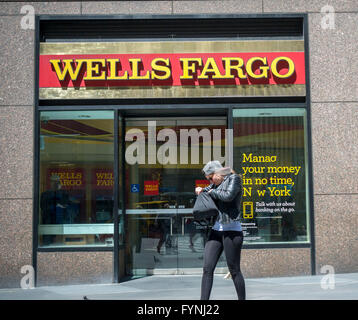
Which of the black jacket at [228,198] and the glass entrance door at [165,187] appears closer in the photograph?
the black jacket at [228,198]

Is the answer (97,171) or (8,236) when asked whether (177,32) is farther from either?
(8,236)

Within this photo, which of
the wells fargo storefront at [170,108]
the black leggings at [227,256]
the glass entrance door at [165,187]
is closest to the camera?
the black leggings at [227,256]

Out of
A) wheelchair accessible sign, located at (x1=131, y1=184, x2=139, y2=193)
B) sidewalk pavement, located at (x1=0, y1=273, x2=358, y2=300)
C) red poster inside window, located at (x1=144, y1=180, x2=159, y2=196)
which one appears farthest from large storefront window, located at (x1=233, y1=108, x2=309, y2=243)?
wheelchair accessible sign, located at (x1=131, y1=184, x2=139, y2=193)

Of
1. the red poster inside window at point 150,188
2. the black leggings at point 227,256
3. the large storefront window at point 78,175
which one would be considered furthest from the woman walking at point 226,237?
the red poster inside window at point 150,188

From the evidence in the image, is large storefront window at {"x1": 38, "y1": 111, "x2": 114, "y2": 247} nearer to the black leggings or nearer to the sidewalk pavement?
the sidewalk pavement

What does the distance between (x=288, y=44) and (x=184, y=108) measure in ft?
7.44

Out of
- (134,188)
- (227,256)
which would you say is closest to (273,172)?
(134,188)

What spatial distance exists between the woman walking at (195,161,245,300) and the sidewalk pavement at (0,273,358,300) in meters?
1.35

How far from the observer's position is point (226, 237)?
6.67 m

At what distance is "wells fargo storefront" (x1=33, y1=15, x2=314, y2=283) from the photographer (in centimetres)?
1009

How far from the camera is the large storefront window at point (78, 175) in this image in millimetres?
10102

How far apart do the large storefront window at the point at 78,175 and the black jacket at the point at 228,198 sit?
374cm

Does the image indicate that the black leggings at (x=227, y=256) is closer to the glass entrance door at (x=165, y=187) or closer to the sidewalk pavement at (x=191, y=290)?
the sidewalk pavement at (x=191, y=290)

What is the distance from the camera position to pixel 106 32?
408 inches
